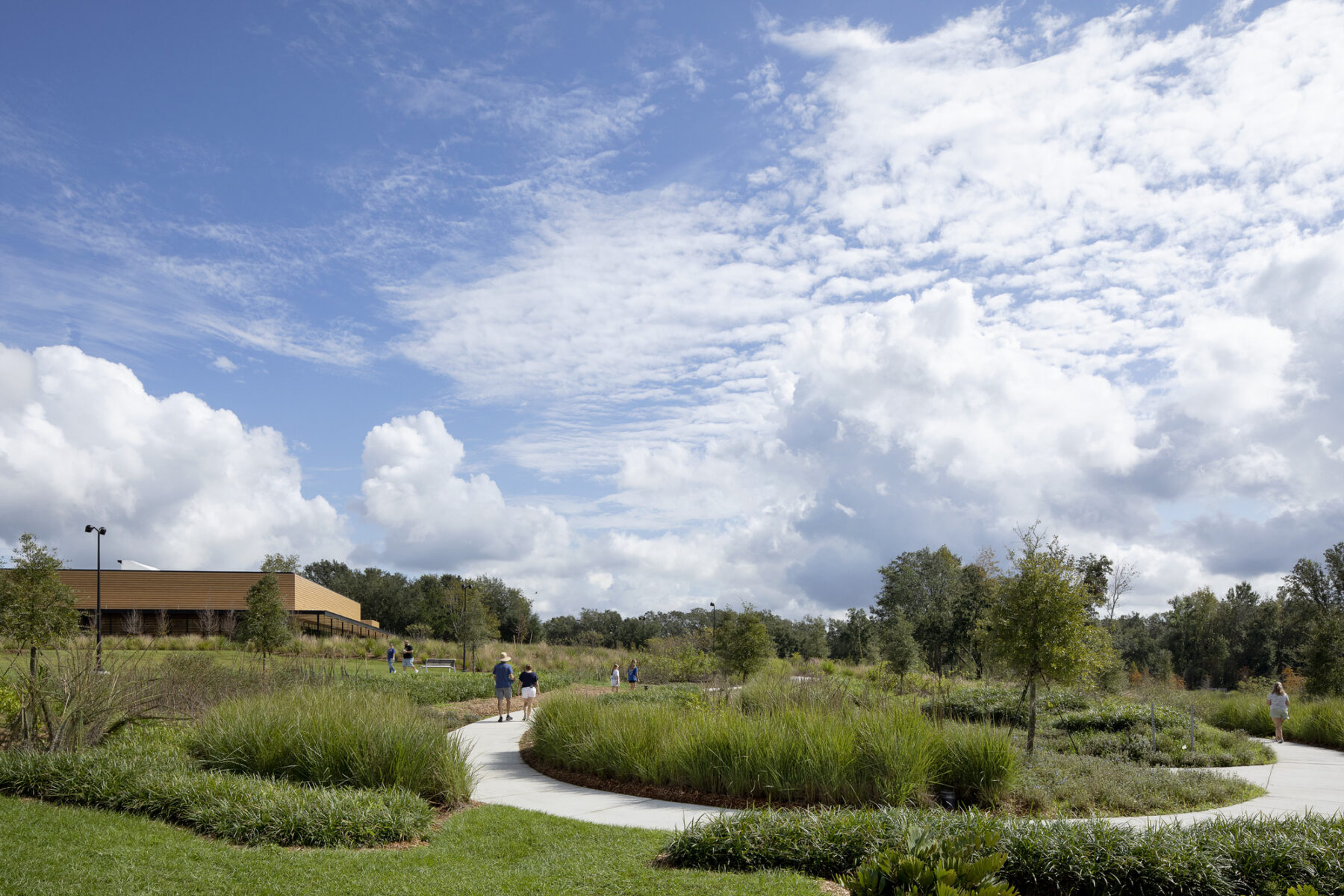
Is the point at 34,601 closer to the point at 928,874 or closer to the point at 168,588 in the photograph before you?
the point at 928,874

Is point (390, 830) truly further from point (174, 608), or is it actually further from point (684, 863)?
point (174, 608)

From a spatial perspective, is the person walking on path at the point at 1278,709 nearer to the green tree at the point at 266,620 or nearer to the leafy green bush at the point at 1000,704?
the leafy green bush at the point at 1000,704

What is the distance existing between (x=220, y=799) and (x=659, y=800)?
4.84 m

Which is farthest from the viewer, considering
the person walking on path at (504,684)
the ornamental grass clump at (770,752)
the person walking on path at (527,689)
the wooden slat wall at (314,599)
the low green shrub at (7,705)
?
the wooden slat wall at (314,599)

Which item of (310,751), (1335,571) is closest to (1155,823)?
(310,751)

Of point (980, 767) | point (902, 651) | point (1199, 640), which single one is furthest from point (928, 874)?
point (1199, 640)

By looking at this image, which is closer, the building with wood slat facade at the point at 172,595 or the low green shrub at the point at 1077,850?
the low green shrub at the point at 1077,850

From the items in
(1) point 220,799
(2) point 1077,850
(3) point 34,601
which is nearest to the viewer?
(2) point 1077,850

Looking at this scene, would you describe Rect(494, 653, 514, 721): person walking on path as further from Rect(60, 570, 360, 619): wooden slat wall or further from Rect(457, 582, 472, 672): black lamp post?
Rect(60, 570, 360, 619): wooden slat wall

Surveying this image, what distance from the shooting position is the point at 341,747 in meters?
9.70

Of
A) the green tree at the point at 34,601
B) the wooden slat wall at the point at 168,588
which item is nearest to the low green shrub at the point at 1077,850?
the green tree at the point at 34,601

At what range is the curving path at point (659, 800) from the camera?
9.00 m

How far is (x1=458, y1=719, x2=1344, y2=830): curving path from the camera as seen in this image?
9.00 metres

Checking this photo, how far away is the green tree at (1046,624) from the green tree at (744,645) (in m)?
11.7
